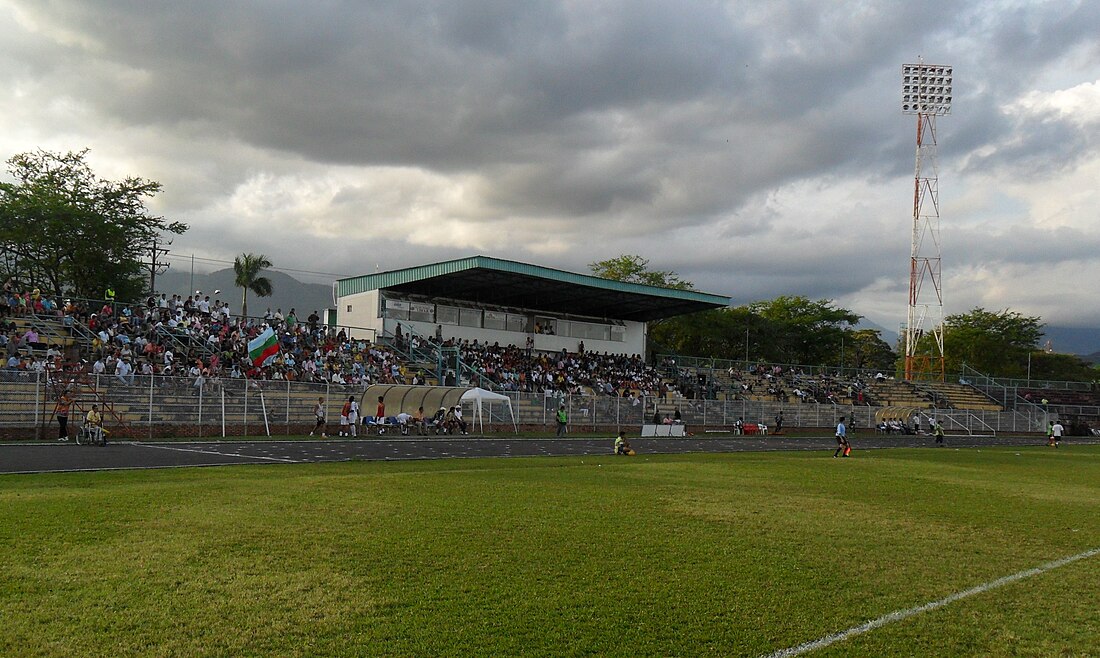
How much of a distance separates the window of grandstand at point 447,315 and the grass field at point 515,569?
39.9 meters

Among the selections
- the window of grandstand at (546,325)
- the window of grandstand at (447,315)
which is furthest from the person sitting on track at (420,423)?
the window of grandstand at (546,325)

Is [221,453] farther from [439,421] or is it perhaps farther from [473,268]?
→ [473,268]

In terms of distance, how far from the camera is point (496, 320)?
59531mm

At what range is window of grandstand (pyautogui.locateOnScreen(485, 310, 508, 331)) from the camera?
59094 mm

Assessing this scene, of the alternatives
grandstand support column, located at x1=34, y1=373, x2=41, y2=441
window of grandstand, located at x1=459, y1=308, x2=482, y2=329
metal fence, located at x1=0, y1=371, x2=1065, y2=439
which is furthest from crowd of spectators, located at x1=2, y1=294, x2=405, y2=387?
window of grandstand, located at x1=459, y1=308, x2=482, y2=329

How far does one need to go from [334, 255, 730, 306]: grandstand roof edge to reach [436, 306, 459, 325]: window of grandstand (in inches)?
185

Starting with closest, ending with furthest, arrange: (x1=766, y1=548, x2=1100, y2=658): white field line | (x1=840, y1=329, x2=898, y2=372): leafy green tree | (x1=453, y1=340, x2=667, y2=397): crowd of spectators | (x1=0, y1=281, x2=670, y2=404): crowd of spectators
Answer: (x1=766, y1=548, x2=1100, y2=658): white field line → (x1=0, y1=281, x2=670, y2=404): crowd of spectators → (x1=453, y1=340, x2=667, y2=397): crowd of spectators → (x1=840, y1=329, x2=898, y2=372): leafy green tree

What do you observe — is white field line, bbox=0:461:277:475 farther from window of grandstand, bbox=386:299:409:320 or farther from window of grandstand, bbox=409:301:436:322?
window of grandstand, bbox=409:301:436:322

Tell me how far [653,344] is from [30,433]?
224 ft

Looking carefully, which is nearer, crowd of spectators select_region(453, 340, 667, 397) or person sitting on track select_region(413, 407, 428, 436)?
person sitting on track select_region(413, 407, 428, 436)

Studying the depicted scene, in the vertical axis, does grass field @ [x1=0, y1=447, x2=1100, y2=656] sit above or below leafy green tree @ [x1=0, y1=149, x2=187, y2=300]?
below

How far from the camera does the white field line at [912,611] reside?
6.53m

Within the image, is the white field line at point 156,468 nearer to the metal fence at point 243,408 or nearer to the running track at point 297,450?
the running track at point 297,450

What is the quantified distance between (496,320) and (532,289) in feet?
13.1
